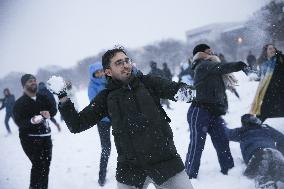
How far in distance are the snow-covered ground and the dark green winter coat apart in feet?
7.05

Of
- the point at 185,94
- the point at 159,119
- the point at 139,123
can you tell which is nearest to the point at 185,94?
the point at 185,94

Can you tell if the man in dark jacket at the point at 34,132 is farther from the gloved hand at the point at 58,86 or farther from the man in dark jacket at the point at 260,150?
the man in dark jacket at the point at 260,150

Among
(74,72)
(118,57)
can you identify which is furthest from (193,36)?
(118,57)

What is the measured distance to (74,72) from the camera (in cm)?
9444

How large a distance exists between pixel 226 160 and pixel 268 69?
1736 millimetres

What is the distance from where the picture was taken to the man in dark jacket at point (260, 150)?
420 centimetres

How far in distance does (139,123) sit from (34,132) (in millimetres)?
3095

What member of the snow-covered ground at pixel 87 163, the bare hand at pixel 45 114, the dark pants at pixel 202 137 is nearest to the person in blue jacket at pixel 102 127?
the snow-covered ground at pixel 87 163

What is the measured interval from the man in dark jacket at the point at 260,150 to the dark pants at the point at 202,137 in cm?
33

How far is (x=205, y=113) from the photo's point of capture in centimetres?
521

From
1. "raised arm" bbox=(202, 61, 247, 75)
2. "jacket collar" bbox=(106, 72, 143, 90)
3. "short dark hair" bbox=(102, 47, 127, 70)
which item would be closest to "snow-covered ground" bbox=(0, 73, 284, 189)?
"raised arm" bbox=(202, 61, 247, 75)

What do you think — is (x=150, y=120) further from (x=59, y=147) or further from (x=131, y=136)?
(x=59, y=147)

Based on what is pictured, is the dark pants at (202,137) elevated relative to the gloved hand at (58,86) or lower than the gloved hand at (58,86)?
lower

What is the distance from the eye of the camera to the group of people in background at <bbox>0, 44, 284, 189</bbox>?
2.96m
